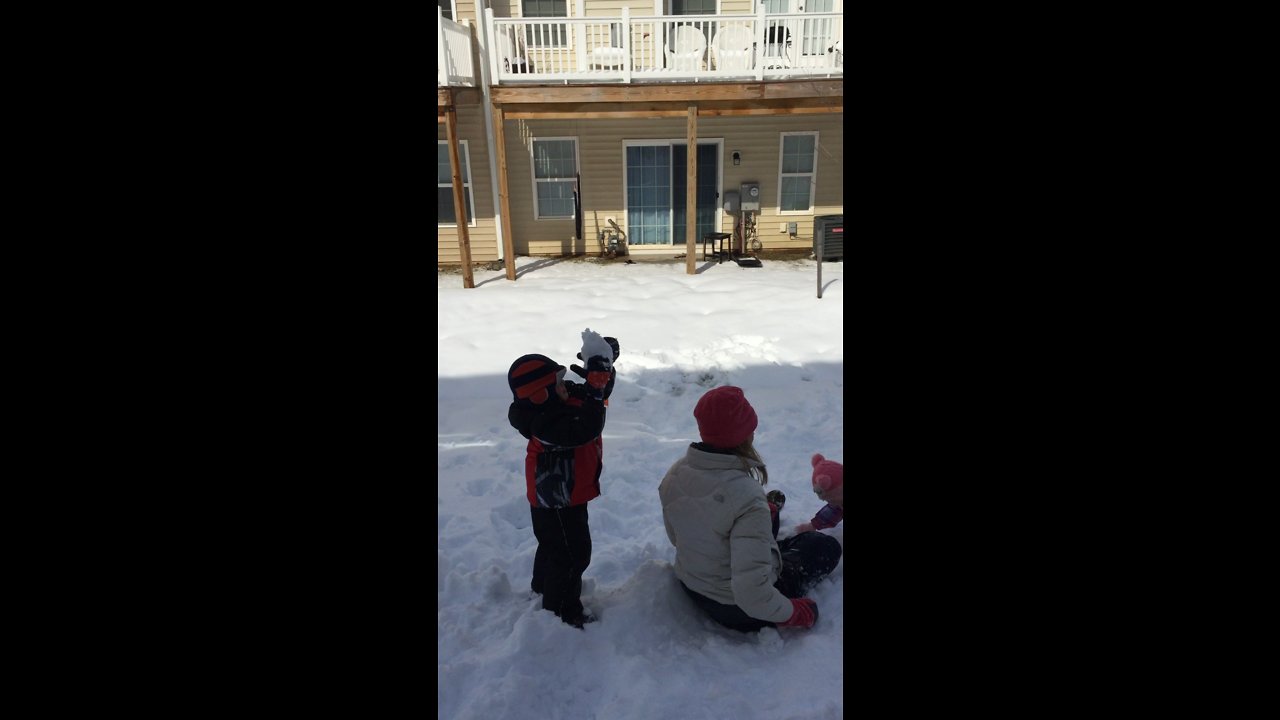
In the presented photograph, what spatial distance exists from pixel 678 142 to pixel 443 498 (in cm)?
919

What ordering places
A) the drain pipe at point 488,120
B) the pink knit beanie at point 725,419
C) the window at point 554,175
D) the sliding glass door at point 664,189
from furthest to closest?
the sliding glass door at point 664,189
the window at point 554,175
the drain pipe at point 488,120
the pink knit beanie at point 725,419

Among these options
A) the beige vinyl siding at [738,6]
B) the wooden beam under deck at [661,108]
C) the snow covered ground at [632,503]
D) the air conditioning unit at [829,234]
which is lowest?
the snow covered ground at [632,503]

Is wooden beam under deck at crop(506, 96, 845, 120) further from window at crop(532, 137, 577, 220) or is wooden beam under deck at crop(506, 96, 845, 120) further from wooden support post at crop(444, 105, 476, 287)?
window at crop(532, 137, 577, 220)

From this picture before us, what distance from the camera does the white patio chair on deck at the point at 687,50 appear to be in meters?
9.91

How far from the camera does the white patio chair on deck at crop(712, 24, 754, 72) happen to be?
9922 mm

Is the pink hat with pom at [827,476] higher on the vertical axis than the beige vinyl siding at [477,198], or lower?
lower

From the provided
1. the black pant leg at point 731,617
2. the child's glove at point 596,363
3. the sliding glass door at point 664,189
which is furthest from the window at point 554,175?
Answer: the black pant leg at point 731,617

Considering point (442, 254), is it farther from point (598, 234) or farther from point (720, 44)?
point (720, 44)

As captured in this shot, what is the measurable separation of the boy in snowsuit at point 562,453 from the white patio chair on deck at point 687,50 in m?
8.40

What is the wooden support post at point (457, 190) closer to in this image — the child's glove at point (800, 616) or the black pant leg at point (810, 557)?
the black pant leg at point (810, 557)

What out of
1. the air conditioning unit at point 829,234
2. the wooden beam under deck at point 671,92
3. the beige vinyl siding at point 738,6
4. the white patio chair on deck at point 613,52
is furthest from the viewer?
the beige vinyl siding at point 738,6

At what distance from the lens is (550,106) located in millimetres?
9984

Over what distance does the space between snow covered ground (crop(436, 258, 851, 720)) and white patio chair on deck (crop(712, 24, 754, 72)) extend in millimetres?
3279
